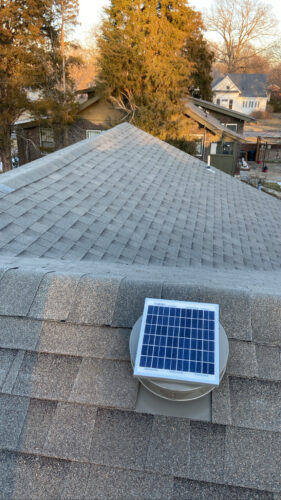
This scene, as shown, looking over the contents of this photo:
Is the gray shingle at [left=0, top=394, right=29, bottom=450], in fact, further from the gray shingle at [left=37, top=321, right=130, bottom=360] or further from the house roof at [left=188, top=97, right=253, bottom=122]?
the house roof at [left=188, top=97, right=253, bottom=122]

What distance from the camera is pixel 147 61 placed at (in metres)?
19.7

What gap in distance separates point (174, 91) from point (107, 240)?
18456mm

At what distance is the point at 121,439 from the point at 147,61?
70.0 ft

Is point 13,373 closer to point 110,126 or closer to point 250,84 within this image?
point 110,126

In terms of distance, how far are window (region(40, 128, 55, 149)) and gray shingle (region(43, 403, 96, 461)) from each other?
23955mm

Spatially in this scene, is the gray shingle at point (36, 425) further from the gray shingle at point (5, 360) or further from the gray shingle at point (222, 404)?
the gray shingle at point (222, 404)

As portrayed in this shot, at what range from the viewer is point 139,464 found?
5.97 feet

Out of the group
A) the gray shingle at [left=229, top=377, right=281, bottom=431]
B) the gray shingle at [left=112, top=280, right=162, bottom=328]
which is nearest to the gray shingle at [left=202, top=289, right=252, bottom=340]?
the gray shingle at [left=229, top=377, right=281, bottom=431]

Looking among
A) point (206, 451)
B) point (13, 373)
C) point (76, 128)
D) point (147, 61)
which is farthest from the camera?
point (76, 128)

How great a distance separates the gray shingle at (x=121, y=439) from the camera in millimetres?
1836

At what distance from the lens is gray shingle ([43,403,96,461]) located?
6.16 feet

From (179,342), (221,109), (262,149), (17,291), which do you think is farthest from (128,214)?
(262,149)

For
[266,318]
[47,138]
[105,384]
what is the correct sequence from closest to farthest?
1. [105,384]
2. [266,318]
3. [47,138]

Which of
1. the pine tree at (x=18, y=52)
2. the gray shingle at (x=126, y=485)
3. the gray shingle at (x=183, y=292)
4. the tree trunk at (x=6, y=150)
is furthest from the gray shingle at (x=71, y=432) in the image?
the tree trunk at (x=6, y=150)
